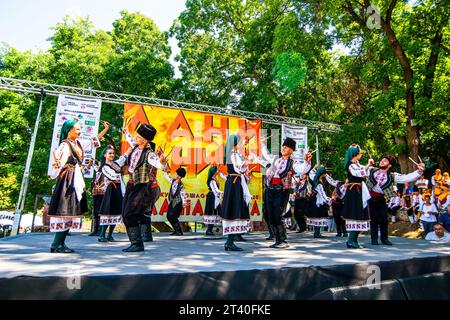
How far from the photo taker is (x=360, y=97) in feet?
57.3

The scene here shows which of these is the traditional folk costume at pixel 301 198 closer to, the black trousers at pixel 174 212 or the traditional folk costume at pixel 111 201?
the black trousers at pixel 174 212

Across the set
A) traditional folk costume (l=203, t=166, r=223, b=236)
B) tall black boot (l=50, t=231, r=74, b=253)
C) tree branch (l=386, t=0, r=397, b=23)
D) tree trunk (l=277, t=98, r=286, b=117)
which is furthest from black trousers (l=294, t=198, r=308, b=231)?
tree trunk (l=277, t=98, r=286, b=117)

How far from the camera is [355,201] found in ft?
20.6

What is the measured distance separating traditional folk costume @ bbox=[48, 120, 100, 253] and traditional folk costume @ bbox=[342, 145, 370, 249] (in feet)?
14.2

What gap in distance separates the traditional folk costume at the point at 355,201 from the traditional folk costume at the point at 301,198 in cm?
218

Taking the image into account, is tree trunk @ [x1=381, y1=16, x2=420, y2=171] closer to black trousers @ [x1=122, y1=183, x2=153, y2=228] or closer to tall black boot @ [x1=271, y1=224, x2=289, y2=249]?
tall black boot @ [x1=271, y1=224, x2=289, y2=249]

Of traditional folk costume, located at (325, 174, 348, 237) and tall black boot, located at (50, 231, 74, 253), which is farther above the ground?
traditional folk costume, located at (325, 174, 348, 237)

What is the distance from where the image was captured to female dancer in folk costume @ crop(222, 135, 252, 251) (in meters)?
5.67

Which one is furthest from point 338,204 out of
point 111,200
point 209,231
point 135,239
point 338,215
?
point 135,239

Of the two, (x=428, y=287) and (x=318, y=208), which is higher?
(x=318, y=208)

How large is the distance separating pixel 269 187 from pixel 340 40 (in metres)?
11.0

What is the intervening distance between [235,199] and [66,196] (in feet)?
8.11

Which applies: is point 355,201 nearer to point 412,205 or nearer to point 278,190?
point 278,190

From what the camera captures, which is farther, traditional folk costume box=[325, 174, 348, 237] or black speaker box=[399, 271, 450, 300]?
traditional folk costume box=[325, 174, 348, 237]
